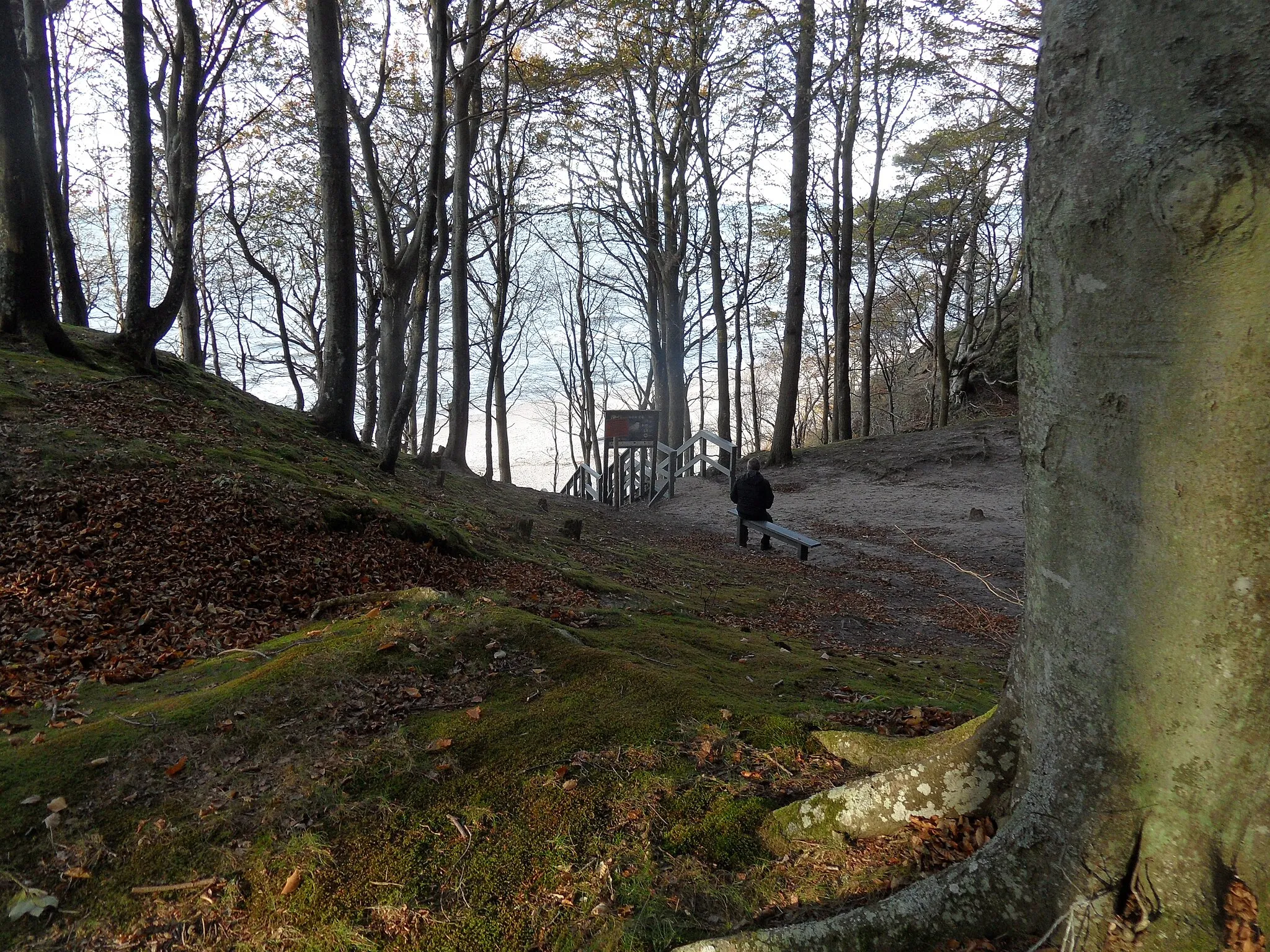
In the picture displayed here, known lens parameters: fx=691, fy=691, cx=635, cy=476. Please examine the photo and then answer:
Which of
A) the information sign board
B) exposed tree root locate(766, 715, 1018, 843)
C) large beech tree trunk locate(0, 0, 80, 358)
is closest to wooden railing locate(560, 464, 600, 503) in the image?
the information sign board

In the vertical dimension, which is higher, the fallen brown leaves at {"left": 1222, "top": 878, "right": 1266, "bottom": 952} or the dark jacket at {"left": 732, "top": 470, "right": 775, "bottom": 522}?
the dark jacket at {"left": 732, "top": 470, "right": 775, "bottom": 522}

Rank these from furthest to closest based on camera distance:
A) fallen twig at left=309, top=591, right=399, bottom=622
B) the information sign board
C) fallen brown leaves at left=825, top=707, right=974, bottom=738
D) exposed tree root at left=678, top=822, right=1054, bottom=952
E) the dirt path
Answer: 1. the information sign board
2. the dirt path
3. fallen twig at left=309, top=591, right=399, bottom=622
4. fallen brown leaves at left=825, top=707, right=974, bottom=738
5. exposed tree root at left=678, top=822, right=1054, bottom=952

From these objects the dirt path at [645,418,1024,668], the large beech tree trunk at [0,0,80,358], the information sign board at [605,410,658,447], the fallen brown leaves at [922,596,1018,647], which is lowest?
the fallen brown leaves at [922,596,1018,647]

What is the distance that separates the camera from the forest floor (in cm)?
175

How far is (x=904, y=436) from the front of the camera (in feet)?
53.4

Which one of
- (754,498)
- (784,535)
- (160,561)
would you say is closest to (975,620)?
(784,535)

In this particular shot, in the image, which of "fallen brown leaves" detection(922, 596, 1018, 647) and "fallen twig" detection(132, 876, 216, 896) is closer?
"fallen twig" detection(132, 876, 216, 896)

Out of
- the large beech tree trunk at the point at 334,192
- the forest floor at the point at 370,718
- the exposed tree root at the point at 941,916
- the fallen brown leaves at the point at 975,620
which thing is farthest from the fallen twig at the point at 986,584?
the large beech tree trunk at the point at 334,192

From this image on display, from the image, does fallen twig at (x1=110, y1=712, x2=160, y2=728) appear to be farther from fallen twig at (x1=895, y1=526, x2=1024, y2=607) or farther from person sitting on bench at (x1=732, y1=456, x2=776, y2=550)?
person sitting on bench at (x1=732, y1=456, x2=776, y2=550)

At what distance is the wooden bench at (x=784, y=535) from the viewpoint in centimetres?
940

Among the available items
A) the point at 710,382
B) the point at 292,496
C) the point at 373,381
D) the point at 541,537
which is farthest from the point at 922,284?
the point at 292,496

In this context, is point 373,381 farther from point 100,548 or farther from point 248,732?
point 248,732

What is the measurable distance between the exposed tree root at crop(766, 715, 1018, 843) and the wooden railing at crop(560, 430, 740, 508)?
13.0 meters

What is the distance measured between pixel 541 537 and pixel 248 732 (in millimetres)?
6316
